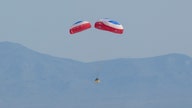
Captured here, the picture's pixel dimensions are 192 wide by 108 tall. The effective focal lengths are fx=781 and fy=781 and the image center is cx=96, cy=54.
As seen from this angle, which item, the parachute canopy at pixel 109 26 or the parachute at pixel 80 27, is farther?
the parachute canopy at pixel 109 26

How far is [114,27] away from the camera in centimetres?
9106

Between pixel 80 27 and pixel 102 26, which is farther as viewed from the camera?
pixel 102 26

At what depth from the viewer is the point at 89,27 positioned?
297ft

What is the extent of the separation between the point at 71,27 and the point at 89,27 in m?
2.34

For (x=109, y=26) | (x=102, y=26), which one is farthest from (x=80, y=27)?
(x=109, y=26)

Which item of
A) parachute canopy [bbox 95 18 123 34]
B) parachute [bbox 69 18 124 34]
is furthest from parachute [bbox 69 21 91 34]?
parachute canopy [bbox 95 18 123 34]

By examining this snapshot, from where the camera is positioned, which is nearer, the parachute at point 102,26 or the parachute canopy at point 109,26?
the parachute at point 102,26

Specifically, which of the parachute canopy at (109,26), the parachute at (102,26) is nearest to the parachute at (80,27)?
the parachute at (102,26)

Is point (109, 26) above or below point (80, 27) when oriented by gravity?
above

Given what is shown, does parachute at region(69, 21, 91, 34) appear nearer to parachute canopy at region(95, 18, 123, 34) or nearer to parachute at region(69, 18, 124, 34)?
parachute at region(69, 18, 124, 34)

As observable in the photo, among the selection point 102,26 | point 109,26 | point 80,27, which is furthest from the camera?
point 102,26

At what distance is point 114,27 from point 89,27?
2.96 m

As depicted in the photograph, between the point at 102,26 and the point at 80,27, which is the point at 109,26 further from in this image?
the point at 80,27

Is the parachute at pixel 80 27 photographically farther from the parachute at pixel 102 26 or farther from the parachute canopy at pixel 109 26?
the parachute canopy at pixel 109 26
